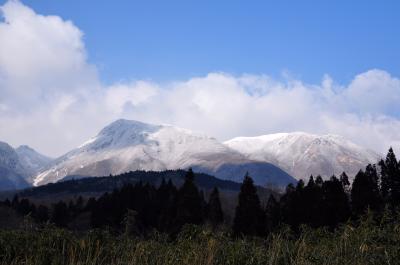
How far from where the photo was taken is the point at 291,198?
82.5 m

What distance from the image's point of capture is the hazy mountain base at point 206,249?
841 cm

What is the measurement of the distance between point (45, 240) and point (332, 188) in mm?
68757

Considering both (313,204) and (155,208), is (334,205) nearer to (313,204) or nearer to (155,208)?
(313,204)

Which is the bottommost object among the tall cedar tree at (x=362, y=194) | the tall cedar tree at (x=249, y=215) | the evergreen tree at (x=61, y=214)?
the evergreen tree at (x=61, y=214)

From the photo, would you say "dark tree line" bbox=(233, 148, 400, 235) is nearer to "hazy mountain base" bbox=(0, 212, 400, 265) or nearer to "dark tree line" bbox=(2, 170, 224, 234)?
"dark tree line" bbox=(2, 170, 224, 234)

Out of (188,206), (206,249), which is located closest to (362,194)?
(188,206)

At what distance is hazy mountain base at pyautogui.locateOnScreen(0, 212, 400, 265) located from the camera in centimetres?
841

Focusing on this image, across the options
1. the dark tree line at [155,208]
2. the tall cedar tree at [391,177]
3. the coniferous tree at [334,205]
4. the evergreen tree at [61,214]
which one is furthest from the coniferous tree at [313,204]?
the evergreen tree at [61,214]

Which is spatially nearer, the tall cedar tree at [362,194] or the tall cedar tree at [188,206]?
the tall cedar tree at [188,206]

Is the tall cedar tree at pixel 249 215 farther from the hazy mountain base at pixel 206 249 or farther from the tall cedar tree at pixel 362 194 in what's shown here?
the hazy mountain base at pixel 206 249

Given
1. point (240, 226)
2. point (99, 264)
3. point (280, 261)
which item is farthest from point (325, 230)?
point (240, 226)

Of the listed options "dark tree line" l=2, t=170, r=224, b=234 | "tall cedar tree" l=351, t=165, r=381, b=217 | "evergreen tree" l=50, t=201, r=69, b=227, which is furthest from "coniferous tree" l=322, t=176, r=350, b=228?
"evergreen tree" l=50, t=201, r=69, b=227

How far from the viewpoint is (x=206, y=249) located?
894 cm

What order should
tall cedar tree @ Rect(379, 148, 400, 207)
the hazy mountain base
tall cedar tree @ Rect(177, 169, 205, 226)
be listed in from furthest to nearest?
1. tall cedar tree @ Rect(379, 148, 400, 207)
2. tall cedar tree @ Rect(177, 169, 205, 226)
3. the hazy mountain base
